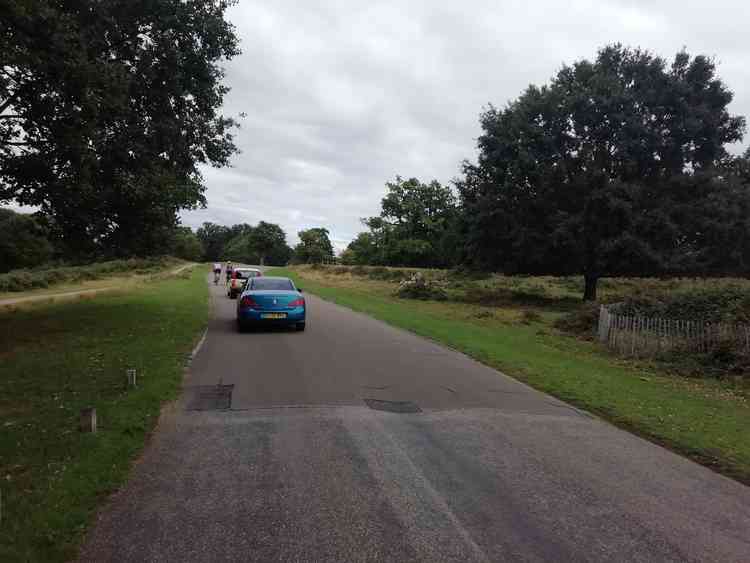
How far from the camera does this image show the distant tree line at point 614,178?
26406 mm

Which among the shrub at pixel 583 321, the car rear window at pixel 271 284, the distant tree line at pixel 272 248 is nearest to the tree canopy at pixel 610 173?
the shrub at pixel 583 321

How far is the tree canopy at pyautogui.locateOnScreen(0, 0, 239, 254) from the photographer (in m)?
11.0

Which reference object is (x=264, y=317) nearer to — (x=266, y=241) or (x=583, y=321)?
(x=583, y=321)

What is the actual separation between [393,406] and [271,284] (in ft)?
31.4

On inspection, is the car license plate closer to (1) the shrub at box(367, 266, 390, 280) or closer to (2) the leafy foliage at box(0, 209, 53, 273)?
(1) the shrub at box(367, 266, 390, 280)

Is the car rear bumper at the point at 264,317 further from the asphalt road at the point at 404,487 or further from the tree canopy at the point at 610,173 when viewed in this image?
the tree canopy at the point at 610,173

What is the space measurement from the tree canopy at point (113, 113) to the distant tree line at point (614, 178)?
17.7 m

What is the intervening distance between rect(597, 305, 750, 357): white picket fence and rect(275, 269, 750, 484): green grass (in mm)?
726

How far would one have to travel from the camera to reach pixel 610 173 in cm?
2847

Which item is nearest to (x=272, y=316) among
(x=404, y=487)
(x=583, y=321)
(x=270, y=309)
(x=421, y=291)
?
(x=270, y=309)

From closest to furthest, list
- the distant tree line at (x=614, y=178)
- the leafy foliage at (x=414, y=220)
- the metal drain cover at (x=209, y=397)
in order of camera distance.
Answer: the metal drain cover at (x=209, y=397) < the distant tree line at (x=614, y=178) < the leafy foliage at (x=414, y=220)

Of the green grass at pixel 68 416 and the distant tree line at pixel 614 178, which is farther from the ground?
the distant tree line at pixel 614 178

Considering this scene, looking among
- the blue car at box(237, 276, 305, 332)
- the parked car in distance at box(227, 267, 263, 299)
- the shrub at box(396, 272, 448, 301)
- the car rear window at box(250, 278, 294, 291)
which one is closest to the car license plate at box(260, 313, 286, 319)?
the blue car at box(237, 276, 305, 332)

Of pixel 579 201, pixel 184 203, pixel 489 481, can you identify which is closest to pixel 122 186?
pixel 184 203
